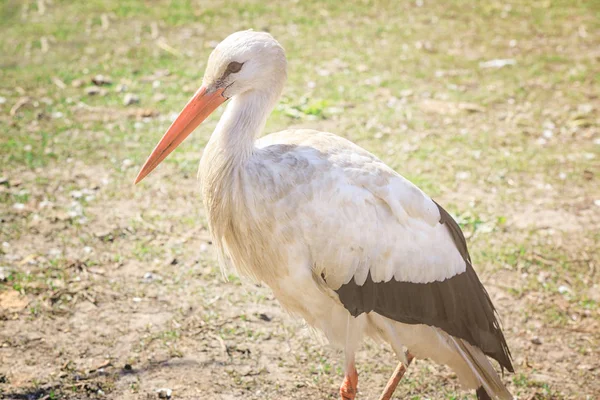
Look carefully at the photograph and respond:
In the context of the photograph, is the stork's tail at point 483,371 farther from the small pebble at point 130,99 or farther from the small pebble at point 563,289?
the small pebble at point 130,99

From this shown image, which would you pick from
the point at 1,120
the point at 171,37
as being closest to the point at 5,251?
the point at 1,120

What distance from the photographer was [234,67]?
127 inches

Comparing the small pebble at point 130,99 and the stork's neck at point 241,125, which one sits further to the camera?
the small pebble at point 130,99

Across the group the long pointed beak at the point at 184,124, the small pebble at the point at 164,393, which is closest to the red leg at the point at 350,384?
the small pebble at the point at 164,393

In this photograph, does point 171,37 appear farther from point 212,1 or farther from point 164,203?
point 164,203

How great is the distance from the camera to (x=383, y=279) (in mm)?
3166

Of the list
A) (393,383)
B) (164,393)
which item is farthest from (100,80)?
(393,383)

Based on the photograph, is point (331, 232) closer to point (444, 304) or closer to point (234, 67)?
point (444, 304)

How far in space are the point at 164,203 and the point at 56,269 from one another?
1.06 meters

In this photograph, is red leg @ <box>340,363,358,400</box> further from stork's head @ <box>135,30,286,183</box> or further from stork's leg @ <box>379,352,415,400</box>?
stork's head @ <box>135,30,286,183</box>

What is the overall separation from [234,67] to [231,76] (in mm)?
46

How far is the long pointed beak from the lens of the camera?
3252mm

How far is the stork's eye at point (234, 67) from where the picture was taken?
320cm

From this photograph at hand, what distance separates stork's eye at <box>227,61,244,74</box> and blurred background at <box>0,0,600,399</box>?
162 cm
